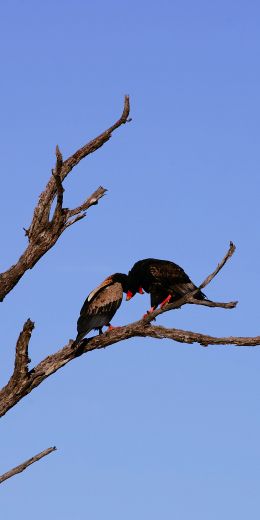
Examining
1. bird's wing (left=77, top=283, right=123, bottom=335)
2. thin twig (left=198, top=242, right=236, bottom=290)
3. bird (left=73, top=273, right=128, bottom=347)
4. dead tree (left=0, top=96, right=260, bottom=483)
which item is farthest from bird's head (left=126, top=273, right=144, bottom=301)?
thin twig (left=198, top=242, right=236, bottom=290)

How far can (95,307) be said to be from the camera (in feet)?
39.5

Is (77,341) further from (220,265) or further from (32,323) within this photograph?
(220,265)

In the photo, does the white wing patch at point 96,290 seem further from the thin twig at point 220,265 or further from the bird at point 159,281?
the thin twig at point 220,265

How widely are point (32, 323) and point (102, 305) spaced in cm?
206

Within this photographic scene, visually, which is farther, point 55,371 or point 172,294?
point 172,294

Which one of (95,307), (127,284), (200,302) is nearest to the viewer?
(200,302)

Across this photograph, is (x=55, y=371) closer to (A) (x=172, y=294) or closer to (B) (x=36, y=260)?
(B) (x=36, y=260)

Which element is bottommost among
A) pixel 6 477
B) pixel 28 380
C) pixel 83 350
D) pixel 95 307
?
pixel 6 477

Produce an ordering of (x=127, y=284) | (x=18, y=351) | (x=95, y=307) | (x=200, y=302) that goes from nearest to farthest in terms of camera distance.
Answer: (x=18, y=351) → (x=200, y=302) → (x=95, y=307) → (x=127, y=284)

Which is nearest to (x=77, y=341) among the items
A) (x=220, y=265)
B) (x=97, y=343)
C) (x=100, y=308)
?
(x=97, y=343)

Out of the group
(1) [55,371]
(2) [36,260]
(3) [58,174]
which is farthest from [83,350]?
(3) [58,174]

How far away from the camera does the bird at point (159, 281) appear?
12.5m

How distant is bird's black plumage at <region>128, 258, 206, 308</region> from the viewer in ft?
41.0

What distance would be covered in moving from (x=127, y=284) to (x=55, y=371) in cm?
241
